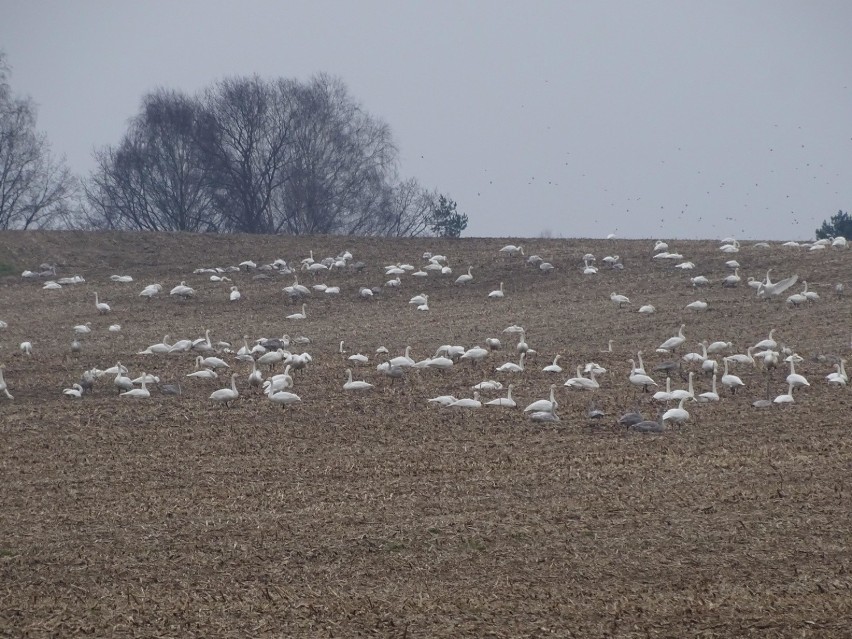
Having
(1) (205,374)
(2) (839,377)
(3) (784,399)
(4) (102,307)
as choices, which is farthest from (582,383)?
(4) (102,307)

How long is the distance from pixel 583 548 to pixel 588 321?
47.6ft

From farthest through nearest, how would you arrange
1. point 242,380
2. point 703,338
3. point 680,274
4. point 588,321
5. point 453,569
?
1. point 680,274
2. point 588,321
3. point 703,338
4. point 242,380
5. point 453,569

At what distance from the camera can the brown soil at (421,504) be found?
908 centimetres

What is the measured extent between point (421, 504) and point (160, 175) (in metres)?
46.8

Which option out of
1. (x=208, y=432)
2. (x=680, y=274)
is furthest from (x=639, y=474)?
(x=680, y=274)

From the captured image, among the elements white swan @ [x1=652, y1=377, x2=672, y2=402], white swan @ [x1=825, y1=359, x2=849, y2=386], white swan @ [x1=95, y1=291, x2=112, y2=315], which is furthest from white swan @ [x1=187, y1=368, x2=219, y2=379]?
white swan @ [x1=95, y1=291, x2=112, y2=315]

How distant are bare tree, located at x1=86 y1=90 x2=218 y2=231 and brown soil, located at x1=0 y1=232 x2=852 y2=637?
32854 mm

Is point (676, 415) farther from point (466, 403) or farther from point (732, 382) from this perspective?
point (466, 403)

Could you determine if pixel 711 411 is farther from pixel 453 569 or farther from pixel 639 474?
pixel 453 569

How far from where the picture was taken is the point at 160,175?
186ft

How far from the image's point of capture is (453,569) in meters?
10.1

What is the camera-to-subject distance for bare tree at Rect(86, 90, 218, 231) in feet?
183

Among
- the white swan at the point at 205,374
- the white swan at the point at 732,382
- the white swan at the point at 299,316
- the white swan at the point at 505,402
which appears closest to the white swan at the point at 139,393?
the white swan at the point at 205,374

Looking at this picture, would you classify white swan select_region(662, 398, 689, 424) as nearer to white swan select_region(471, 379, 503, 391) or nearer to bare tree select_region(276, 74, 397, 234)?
white swan select_region(471, 379, 503, 391)
